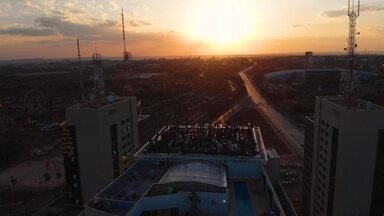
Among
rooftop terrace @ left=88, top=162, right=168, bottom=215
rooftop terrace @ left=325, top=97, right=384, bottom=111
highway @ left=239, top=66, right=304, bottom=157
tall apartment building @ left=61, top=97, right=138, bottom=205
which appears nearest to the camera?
rooftop terrace @ left=88, top=162, right=168, bottom=215

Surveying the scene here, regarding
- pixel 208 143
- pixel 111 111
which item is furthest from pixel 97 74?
pixel 208 143

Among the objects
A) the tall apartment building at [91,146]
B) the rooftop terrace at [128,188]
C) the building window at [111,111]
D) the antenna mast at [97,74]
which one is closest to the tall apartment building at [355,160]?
the rooftop terrace at [128,188]

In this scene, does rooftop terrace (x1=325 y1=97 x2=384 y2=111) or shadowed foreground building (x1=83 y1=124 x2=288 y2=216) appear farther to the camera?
rooftop terrace (x1=325 y1=97 x2=384 y2=111)

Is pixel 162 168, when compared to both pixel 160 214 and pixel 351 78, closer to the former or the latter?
pixel 160 214

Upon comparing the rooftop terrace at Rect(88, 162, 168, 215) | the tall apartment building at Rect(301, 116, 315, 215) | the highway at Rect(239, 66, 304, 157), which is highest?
the rooftop terrace at Rect(88, 162, 168, 215)

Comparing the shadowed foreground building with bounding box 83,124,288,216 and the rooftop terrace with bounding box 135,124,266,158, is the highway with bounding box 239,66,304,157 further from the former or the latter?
the shadowed foreground building with bounding box 83,124,288,216

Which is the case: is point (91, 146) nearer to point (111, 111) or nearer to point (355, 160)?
point (111, 111)

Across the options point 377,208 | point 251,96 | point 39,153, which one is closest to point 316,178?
point 377,208

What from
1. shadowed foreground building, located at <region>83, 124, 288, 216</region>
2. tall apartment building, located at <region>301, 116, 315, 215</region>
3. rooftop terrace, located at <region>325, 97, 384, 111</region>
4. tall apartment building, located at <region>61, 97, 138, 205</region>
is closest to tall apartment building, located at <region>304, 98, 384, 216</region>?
rooftop terrace, located at <region>325, 97, 384, 111</region>
